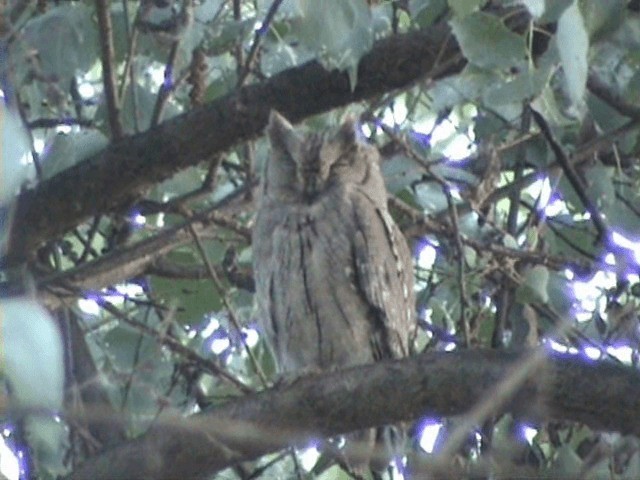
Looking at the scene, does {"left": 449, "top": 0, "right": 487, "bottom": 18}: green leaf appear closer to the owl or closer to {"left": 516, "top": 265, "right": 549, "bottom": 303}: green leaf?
{"left": 516, "top": 265, "right": 549, "bottom": 303}: green leaf

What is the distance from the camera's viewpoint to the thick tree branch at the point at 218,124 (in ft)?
8.86

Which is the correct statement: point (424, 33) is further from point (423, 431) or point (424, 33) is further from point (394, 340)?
point (394, 340)

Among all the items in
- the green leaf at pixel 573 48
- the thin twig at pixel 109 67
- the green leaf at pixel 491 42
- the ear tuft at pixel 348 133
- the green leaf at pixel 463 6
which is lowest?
the green leaf at pixel 573 48

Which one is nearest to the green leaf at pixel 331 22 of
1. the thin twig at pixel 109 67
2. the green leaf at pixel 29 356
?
the thin twig at pixel 109 67

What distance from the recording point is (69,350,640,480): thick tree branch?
221cm

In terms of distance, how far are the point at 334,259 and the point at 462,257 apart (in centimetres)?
90

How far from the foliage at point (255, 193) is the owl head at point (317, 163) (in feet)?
0.70

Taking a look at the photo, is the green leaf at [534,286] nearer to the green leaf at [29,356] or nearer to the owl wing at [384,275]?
the owl wing at [384,275]

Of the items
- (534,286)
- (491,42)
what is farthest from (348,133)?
(491,42)

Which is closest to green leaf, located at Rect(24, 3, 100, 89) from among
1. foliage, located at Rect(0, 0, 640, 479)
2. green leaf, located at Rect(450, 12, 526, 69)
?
foliage, located at Rect(0, 0, 640, 479)

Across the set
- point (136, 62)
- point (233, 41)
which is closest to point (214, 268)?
point (136, 62)

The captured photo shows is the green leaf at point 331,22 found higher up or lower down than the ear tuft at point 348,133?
lower down

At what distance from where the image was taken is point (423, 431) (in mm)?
3168

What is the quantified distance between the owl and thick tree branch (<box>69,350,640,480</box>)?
127 cm
